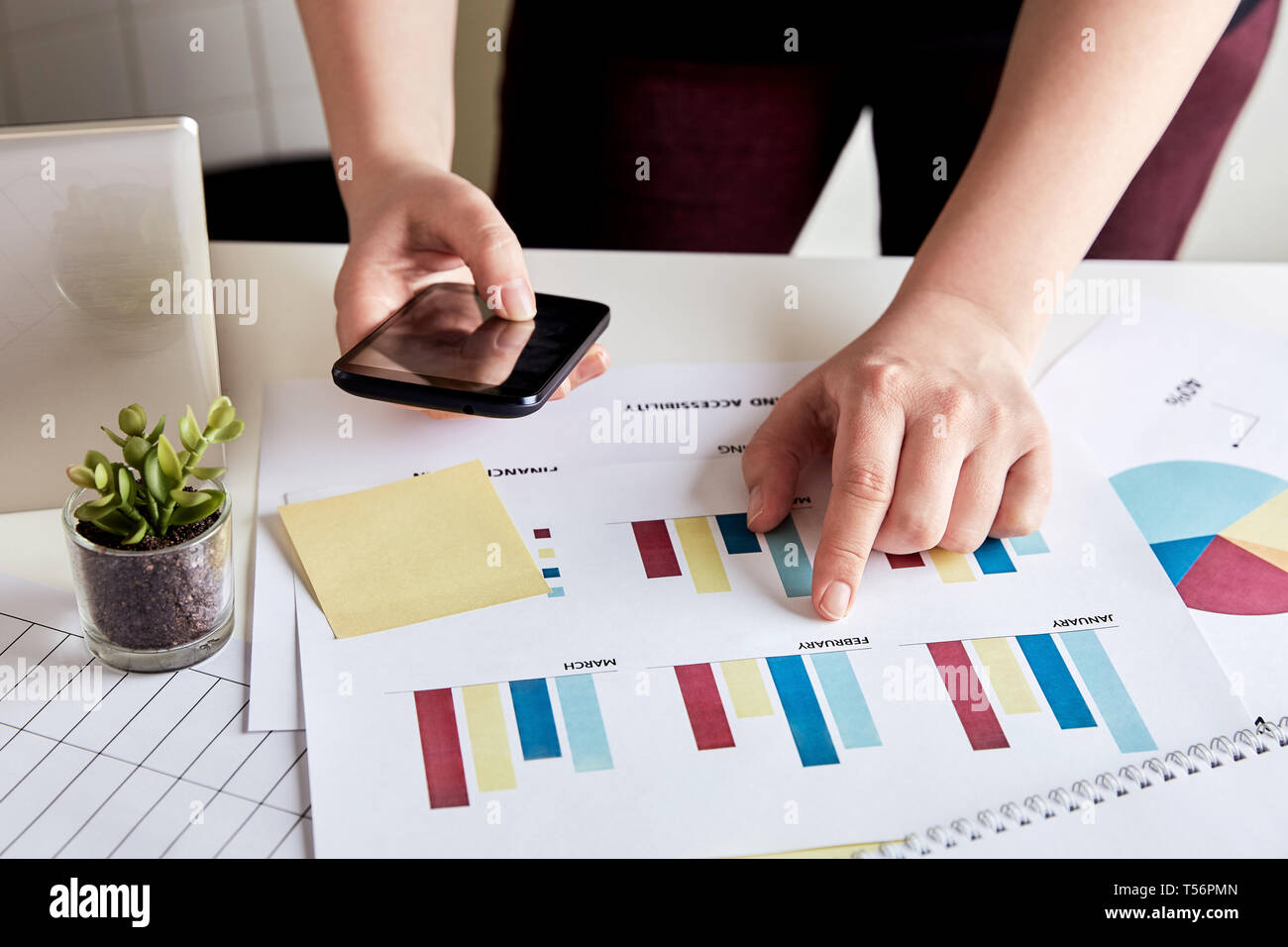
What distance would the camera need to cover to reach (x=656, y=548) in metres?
0.63

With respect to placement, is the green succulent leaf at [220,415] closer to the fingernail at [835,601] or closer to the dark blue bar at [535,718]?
the dark blue bar at [535,718]

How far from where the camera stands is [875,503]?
2.01 feet

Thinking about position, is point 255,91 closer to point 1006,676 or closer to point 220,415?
point 220,415

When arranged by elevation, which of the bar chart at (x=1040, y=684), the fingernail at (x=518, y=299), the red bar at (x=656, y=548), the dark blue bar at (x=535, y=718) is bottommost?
the dark blue bar at (x=535, y=718)

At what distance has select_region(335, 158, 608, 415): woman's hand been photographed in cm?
71

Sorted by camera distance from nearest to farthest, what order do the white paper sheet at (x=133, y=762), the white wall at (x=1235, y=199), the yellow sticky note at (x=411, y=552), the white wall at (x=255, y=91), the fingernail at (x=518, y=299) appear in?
the white paper sheet at (x=133, y=762) → the yellow sticky note at (x=411, y=552) → the fingernail at (x=518, y=299) → the white wall at (x=255, y=91) → the white wall at (x=1235, y=199)

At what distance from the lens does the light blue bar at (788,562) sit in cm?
61

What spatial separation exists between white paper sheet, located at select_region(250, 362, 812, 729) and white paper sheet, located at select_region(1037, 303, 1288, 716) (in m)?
0.22

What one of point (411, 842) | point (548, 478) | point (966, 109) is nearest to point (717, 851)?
point (411, 842)

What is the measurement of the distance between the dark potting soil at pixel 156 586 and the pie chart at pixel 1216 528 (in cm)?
53

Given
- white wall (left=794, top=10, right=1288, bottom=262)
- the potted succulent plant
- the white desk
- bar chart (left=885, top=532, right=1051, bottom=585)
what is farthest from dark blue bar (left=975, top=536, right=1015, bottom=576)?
white wall (left=794, top=10, right=1288, bottom=262)

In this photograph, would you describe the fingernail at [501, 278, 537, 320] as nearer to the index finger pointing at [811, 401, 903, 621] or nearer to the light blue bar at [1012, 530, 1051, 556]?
the index finger pointing at [811, 401, 903, 621]

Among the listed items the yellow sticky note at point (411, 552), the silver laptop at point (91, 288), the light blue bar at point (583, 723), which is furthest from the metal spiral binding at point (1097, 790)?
the silver laptop at point (91, 288)

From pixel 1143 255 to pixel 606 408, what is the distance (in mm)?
604
